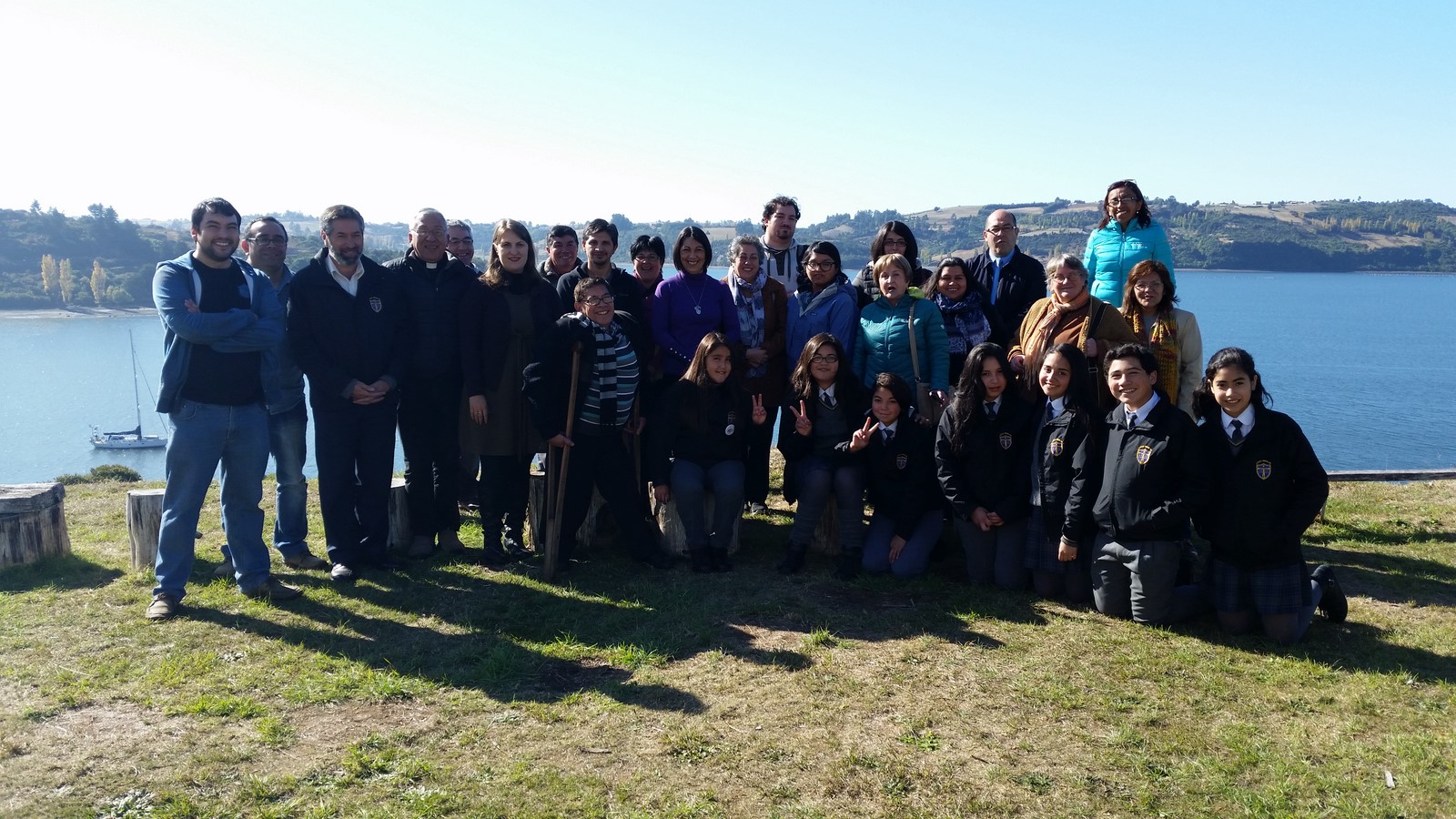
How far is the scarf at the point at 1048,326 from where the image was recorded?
6031 mm

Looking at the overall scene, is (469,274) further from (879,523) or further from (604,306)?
(879,523)

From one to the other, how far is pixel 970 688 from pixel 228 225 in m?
4.98

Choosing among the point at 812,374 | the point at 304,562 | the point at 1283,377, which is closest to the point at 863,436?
the point at 812,374

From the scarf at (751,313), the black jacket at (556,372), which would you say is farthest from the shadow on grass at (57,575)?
the scarf at (751,313)

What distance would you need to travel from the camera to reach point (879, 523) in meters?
6.39

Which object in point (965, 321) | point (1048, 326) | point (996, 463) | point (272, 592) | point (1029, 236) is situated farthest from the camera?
point (1029, 236)

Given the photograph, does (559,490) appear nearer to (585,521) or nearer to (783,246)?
(585,521)

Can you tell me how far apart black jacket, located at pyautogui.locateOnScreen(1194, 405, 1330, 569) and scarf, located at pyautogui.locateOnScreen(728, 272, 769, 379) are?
316cm

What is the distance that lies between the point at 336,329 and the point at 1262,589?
5781 millimetres

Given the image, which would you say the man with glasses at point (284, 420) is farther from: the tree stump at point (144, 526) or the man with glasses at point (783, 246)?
the man with glasses at point (783, 246)

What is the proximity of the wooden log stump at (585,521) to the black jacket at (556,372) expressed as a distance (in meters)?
0.61

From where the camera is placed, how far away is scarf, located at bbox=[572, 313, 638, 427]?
6.21 meters

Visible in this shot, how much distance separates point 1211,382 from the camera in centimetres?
509

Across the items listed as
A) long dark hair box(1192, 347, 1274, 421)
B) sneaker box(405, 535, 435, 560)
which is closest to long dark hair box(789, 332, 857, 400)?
long dark hair box(1192, 347, 1274, 421)
